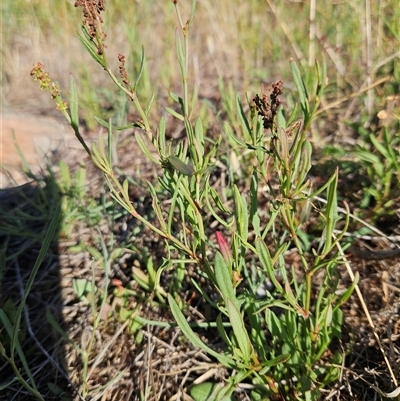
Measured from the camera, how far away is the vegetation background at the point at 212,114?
4.06ft

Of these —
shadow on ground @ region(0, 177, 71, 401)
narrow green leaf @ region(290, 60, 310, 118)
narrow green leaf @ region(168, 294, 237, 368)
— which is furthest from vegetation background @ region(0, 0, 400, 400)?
narrow green leaf @ region(168, 294, 237, 368)

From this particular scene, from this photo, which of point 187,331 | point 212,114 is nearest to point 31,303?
point 187,331

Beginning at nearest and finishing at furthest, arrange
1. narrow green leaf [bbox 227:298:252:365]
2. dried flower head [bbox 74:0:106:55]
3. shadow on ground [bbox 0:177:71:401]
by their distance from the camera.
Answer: dried flower head [bbox 74:0:106:55] → narrow green leaf [bbox 227:298:252:365] → shadow on ground [bbox 0:177:71:401]

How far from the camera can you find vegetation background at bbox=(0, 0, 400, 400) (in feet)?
4.06

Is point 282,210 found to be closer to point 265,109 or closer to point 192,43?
point 265,109

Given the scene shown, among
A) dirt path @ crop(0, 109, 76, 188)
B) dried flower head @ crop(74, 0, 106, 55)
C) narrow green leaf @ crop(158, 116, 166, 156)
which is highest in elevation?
dried flower head @ crop(74, 0, 106, 55)

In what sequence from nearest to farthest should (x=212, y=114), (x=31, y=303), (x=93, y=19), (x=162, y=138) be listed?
1. (x=93, y=19)
2. (x=162, y=138)
3. (x=31, y=303)
4. (x=212, y=114)

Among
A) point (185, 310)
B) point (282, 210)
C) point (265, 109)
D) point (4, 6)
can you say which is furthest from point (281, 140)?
point (4, 6)

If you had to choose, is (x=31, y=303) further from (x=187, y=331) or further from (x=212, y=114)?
(x=212, y=114)

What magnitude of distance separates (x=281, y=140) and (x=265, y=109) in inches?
2.8

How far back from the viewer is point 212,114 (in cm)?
222

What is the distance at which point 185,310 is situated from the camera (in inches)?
52.2

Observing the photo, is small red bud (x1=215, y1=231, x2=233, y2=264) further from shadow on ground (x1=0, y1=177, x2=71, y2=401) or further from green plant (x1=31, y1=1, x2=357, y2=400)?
shadow on ground (x1=0, y1=177, x2=71, y2=401)

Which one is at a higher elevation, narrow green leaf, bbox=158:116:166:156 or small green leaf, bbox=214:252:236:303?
narrow green leaf, bbox=158:116:166:156
